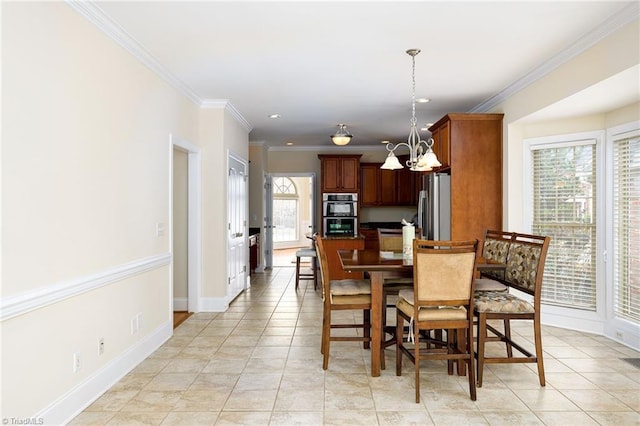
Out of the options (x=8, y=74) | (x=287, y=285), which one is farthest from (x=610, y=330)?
(x=8, y=74)

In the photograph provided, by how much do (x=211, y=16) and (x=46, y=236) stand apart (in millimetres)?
1714

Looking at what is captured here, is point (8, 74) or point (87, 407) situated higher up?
point (8, 74)

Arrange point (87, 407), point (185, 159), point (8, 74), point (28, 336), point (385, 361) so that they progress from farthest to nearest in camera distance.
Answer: point (185, 159), point (385, 361), point (87, 407), point (28, 336), point (8, 74)

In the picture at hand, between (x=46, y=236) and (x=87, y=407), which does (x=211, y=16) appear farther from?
(x=87, y=407)

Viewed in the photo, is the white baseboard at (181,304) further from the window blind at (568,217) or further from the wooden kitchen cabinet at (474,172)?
the window blind at (568,217)

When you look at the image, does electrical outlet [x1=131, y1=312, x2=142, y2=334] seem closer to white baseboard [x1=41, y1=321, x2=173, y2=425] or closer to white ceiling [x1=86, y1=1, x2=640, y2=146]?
white baseboard [x1=41, y1=321, x2=173, y2=425]

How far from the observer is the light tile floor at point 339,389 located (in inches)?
105

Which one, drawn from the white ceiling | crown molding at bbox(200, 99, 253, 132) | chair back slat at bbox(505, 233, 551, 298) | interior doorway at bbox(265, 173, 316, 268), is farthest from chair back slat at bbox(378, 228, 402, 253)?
interior doorway at bbox(265, 173, 316, 268)

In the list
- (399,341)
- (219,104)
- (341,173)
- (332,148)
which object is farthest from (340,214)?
(399,341)

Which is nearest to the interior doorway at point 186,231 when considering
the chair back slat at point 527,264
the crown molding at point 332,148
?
the chair back slat at point 527,264

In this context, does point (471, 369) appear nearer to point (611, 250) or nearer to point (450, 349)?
point (450, 349)

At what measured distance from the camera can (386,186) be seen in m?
9.05

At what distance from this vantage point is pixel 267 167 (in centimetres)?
926

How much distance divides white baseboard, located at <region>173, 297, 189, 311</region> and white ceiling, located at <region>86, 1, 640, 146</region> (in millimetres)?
2385
